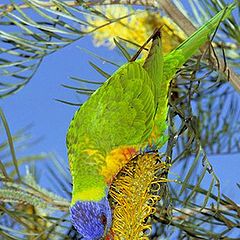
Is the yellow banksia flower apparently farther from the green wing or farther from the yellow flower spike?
the yellow flower spike

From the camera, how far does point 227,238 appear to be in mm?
806

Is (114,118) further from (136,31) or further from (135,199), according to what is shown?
(136,31)

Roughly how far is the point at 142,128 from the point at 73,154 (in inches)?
3.9

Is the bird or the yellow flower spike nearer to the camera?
the yellow flower spike

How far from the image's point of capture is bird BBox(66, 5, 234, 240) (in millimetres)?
681

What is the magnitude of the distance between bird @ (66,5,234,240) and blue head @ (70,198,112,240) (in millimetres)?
49

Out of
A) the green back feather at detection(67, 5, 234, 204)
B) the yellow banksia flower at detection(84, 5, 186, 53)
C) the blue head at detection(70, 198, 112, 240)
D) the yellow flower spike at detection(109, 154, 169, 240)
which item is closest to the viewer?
the yellow flower spike at detection(109, 154, 169, 240)

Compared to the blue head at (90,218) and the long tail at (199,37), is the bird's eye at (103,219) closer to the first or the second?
the blue head at (90,218)

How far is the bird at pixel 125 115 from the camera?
68 cm

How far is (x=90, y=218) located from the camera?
0.61 m

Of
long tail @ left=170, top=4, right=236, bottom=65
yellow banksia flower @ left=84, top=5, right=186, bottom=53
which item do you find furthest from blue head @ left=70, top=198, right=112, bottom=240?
yellow banksia flower @ left=84, top=5, right=186, bottom=53

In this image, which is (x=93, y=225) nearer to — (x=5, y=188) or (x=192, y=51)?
(x=5, y=188)

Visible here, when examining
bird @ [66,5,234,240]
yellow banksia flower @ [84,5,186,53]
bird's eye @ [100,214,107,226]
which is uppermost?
yellow banksia flower @ [84,5,186,53]

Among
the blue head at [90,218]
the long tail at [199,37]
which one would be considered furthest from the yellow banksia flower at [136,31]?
the blue head at [90,218]
